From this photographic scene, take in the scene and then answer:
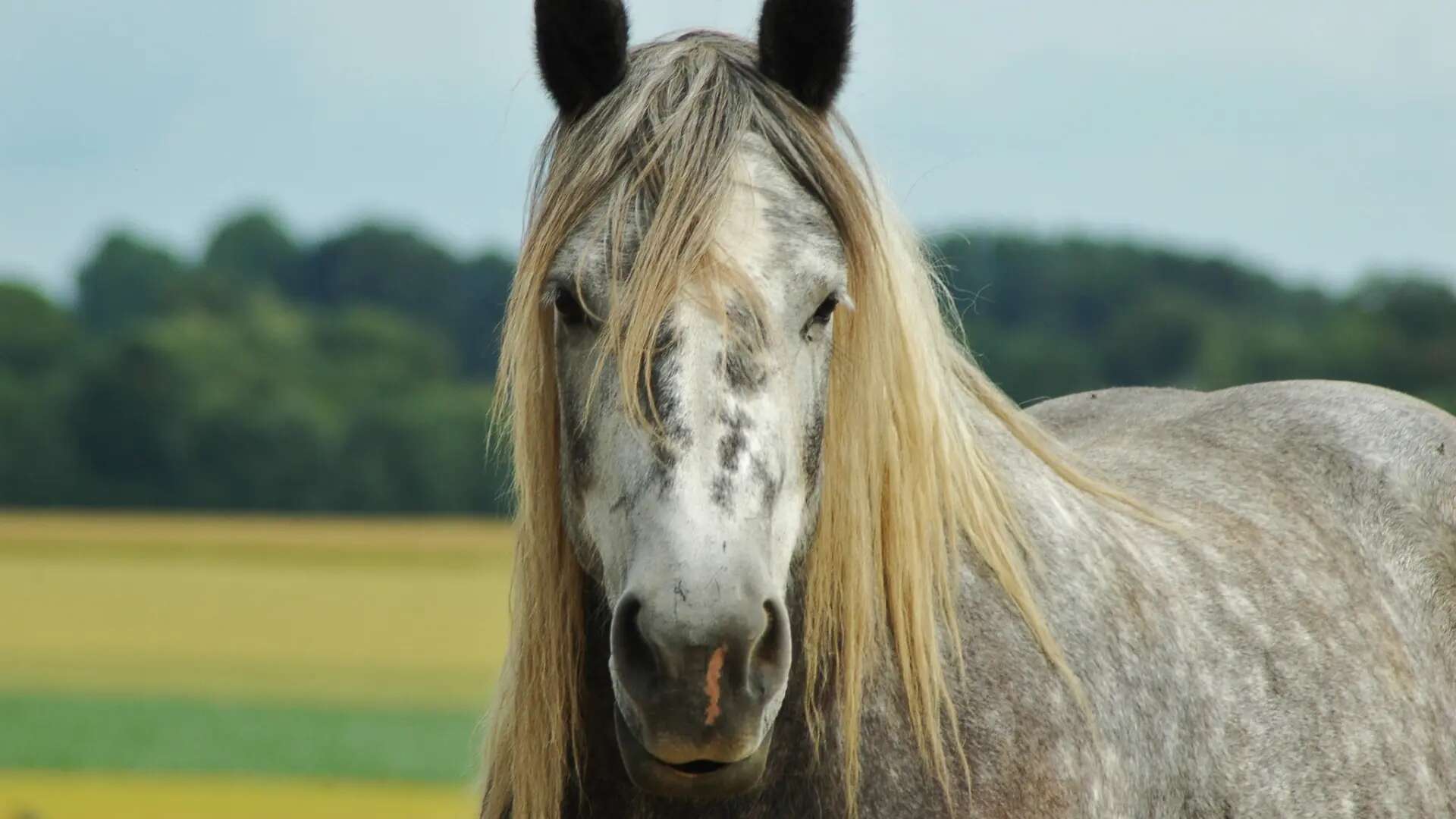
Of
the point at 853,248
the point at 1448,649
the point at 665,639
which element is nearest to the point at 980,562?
the point at 853,248

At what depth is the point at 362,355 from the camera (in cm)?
4888

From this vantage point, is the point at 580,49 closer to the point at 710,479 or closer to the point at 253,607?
the point at 710,479

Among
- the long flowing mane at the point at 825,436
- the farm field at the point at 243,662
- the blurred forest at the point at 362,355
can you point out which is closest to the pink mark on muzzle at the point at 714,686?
the long flowing mane at the point at 825,436

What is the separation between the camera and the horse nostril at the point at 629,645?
2.64m

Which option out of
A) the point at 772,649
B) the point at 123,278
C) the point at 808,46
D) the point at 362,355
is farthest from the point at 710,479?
the point at 123,278

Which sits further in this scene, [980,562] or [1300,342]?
[1300,342]

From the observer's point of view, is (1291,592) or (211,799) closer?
(1291,592)

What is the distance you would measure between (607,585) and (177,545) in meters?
41.0

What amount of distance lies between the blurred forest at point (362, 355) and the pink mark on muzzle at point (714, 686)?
29689mm

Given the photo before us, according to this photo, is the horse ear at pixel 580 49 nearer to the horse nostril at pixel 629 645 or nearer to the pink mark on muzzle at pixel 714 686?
the horse nostril at pixel 629 645

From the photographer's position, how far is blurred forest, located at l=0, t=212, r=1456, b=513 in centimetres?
4254

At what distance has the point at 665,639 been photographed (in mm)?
2568

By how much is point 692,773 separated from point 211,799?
13.3 meters

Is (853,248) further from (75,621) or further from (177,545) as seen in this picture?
(177,545)
